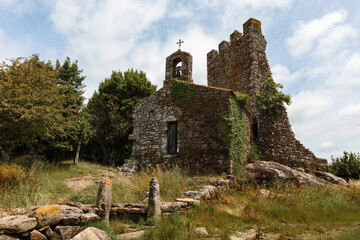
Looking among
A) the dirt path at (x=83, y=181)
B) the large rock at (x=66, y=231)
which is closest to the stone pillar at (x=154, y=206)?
the large rock at (x=66, y=231)

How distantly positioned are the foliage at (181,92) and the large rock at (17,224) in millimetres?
8613

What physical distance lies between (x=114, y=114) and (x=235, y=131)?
1154 cm

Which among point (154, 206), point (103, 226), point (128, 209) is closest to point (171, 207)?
point (154, 206)

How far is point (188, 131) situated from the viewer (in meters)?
11.1

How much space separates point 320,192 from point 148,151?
8042mm

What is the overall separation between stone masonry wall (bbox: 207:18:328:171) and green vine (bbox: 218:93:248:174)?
1.84 m

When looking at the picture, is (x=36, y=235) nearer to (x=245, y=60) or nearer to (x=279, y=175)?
(x=279, y=175)

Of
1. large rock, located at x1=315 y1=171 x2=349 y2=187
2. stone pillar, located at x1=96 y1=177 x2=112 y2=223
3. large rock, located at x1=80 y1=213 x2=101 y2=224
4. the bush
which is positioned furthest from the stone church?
large rock, located at x1=80 y1=213 x2=101 y2=224

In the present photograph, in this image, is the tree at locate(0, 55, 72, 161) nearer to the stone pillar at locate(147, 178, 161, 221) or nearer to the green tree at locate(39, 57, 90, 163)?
the green tree at locate(39, 57, 90, 163)

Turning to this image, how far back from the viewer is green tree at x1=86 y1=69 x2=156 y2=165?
18.6 meters

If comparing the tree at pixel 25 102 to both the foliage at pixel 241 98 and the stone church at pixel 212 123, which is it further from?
the foliage at pixel 241 98

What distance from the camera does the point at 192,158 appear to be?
10.7 m

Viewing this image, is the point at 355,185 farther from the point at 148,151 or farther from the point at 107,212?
the point at 107,212

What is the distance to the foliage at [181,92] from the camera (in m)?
11.6
